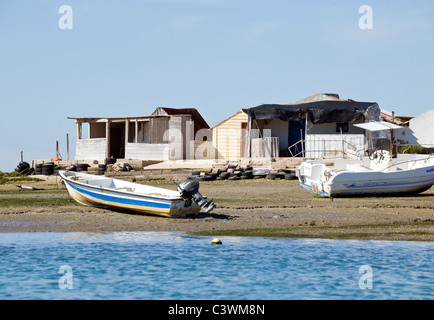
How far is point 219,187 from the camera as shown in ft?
101

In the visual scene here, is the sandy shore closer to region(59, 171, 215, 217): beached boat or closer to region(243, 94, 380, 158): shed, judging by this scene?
region(59, 171, 215, 217): beached boat

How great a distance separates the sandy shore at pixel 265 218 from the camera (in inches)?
687

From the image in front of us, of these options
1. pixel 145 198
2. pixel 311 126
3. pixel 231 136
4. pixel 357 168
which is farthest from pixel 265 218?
pixel 231 136

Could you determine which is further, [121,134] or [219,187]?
[121,134]

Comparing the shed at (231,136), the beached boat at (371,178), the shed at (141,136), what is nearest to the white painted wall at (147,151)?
the shed at (141,136)

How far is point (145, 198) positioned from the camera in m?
19.5

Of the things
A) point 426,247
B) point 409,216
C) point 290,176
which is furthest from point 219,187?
point 426,247

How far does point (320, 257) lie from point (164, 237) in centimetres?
447

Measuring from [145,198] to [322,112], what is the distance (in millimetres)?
21210

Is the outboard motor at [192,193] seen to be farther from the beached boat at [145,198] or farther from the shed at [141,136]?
the shed at [141,136]

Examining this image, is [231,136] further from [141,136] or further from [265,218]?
[265,218]

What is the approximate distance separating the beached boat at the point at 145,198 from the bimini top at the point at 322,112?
18.8m
